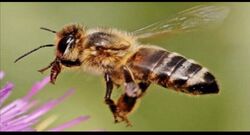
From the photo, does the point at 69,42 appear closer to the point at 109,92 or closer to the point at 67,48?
the point at 67,48

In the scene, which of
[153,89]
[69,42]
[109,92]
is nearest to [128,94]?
[109,92]

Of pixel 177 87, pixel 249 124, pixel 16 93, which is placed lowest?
pixel 249 124

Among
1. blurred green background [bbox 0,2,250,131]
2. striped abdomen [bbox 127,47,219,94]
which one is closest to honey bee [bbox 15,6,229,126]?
striped abdomen [bbox 127,47,219,94]

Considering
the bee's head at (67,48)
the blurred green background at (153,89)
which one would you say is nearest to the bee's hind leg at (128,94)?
the bee's head at (67,48)

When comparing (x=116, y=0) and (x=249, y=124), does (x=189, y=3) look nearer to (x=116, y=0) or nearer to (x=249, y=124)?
(x=116, y=0)

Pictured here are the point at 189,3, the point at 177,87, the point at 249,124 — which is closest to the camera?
the point at 177,87

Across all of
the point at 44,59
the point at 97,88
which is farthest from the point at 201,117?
the point at 44,59

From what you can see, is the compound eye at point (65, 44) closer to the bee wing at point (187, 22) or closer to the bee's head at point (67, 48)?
the bee's head at point (67, 48)
